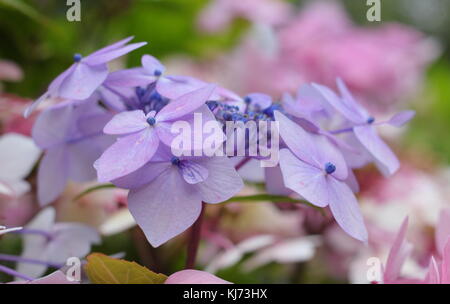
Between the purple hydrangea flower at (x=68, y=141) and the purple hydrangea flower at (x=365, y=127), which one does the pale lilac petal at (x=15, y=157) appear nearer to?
the purple hydrangea flower at (x=68, y=141)

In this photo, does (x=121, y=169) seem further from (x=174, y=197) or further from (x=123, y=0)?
(x=123, y=0)

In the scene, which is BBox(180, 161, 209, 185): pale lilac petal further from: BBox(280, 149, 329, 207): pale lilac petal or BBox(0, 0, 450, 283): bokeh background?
BBox(0, 0, 450, 283): bokeh background

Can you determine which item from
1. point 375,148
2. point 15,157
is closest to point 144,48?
point 15,157

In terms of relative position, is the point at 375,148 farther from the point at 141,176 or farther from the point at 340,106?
the point at 141,176

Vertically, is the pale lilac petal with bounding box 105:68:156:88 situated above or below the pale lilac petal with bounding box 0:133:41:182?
above

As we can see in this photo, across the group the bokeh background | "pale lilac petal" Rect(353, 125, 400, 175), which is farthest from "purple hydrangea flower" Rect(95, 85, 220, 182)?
the bokeh background

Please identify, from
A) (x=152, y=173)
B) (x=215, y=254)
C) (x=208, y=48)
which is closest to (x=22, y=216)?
(x=215, y=254)
